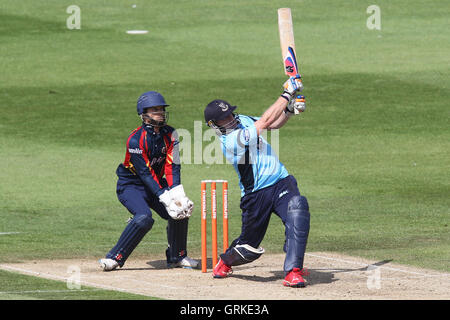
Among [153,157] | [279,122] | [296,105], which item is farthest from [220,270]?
[296,105]

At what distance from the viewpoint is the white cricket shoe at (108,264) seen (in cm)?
1139

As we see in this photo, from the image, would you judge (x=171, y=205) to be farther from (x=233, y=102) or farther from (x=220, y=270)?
(x=233, y=102)

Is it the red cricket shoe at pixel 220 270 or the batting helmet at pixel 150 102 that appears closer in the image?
the red cricket shoe at pixel 220 270

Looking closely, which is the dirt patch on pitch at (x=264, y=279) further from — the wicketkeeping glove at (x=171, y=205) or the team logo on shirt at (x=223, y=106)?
the team logo on shirt at (x=223, y=106)

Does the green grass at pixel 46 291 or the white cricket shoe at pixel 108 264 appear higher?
the white cricket shoe at pixel 108 264

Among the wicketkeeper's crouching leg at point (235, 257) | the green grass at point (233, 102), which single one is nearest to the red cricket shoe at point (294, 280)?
the wicketkeeper's crouching leg at point (235, 257)

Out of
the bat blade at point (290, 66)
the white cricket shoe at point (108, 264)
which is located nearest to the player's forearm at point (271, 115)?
the bat blade at point (290, 66)

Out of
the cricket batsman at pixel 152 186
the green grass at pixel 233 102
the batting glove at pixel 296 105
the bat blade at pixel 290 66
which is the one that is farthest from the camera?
the green grass at pixel 233 102

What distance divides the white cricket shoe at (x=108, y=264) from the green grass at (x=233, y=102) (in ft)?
3.47

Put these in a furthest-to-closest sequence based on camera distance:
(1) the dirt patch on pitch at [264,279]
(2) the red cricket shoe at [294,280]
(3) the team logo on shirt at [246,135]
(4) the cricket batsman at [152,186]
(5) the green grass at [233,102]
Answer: (5) the green grass at [233,102], (4) the cricket batsman at [152,186], (3) the team logo on shirt at [246,135], (2) the red cricket shoe at [294,280], (1) the dirt patch on pitch at [264,279]

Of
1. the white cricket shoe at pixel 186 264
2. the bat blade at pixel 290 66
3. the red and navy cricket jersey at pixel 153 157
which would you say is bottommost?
the white cricket shoe at pixel 186 264

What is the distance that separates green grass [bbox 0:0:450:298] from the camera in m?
14.0

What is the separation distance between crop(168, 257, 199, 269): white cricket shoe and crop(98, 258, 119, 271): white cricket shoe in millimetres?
686
